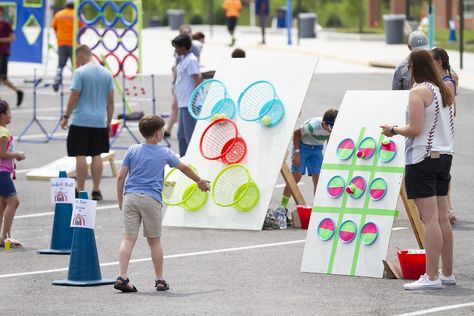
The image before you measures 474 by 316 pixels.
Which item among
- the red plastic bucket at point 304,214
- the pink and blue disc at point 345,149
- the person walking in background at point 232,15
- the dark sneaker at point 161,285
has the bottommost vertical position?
the dark sneaker at point 161,285

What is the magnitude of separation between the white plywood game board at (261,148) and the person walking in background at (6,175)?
6.35 ft

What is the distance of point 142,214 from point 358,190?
6.83ft

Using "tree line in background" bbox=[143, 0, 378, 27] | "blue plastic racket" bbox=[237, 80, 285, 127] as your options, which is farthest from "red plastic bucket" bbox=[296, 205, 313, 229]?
"tree line in background" bbox=[143, 0, 378, 27]

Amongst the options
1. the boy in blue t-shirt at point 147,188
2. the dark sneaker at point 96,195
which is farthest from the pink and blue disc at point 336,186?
the dark sneaker at point 96,195

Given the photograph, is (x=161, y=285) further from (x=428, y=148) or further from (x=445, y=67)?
(x=445, y=67)

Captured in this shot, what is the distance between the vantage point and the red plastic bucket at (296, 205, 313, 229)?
14.4m

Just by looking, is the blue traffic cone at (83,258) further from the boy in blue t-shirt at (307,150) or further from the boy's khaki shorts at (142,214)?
the boy in blue t-shirt at (307,150)

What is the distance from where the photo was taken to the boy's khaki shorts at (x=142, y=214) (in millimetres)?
11359

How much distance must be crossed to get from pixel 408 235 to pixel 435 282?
2.82 meters

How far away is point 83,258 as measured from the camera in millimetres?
11633

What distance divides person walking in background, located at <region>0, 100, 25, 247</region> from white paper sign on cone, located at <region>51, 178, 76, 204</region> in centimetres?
57

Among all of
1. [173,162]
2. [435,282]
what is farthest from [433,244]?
[173,162]

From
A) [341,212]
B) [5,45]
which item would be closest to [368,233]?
[341,212]

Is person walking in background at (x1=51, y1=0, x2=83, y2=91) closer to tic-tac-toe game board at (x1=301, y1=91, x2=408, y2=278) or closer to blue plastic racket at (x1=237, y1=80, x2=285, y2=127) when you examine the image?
blue plastic racket at (x1=237, y1=80, x2=285, y2=127)
